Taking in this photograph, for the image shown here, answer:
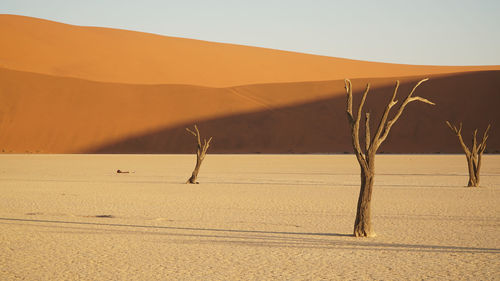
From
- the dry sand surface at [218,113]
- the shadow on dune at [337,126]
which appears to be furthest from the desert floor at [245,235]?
the dry sand surface at [218,113]

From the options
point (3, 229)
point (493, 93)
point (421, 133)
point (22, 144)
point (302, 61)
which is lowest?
point (3, 229)

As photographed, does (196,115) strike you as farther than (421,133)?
Yes

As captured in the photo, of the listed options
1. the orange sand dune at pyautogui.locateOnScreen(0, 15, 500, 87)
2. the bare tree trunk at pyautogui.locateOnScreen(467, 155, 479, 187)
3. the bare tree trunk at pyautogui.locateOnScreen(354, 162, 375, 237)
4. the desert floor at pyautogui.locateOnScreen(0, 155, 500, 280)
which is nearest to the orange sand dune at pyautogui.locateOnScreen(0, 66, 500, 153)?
the orange sand dune at pyautogui.locateOnScreen(0, 15, 500, 87)

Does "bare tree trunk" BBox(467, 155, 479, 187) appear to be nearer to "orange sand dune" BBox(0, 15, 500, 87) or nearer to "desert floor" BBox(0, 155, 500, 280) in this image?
"desert floor" BBox(0, 155, 500, 280)

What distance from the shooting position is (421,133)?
57.2 m

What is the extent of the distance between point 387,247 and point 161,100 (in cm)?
5956

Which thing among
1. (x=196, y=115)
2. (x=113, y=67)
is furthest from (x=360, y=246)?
(x=113, y=67)

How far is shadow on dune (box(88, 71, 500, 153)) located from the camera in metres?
56.1

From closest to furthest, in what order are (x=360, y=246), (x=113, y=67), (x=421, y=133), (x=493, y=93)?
(x=360, y=246) < (x=421, y=133) < (x=493, y=93) < (x=113, y=67)

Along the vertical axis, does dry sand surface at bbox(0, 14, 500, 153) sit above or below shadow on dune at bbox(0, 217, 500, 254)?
above

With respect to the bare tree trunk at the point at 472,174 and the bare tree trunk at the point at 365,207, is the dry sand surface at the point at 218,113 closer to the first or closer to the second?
the bare tree trunk at the point at 472,174

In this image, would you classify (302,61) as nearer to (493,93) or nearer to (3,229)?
(493,93)

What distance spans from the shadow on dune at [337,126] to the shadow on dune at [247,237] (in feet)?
144

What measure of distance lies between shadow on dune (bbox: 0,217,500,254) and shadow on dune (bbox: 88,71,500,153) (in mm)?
43766
